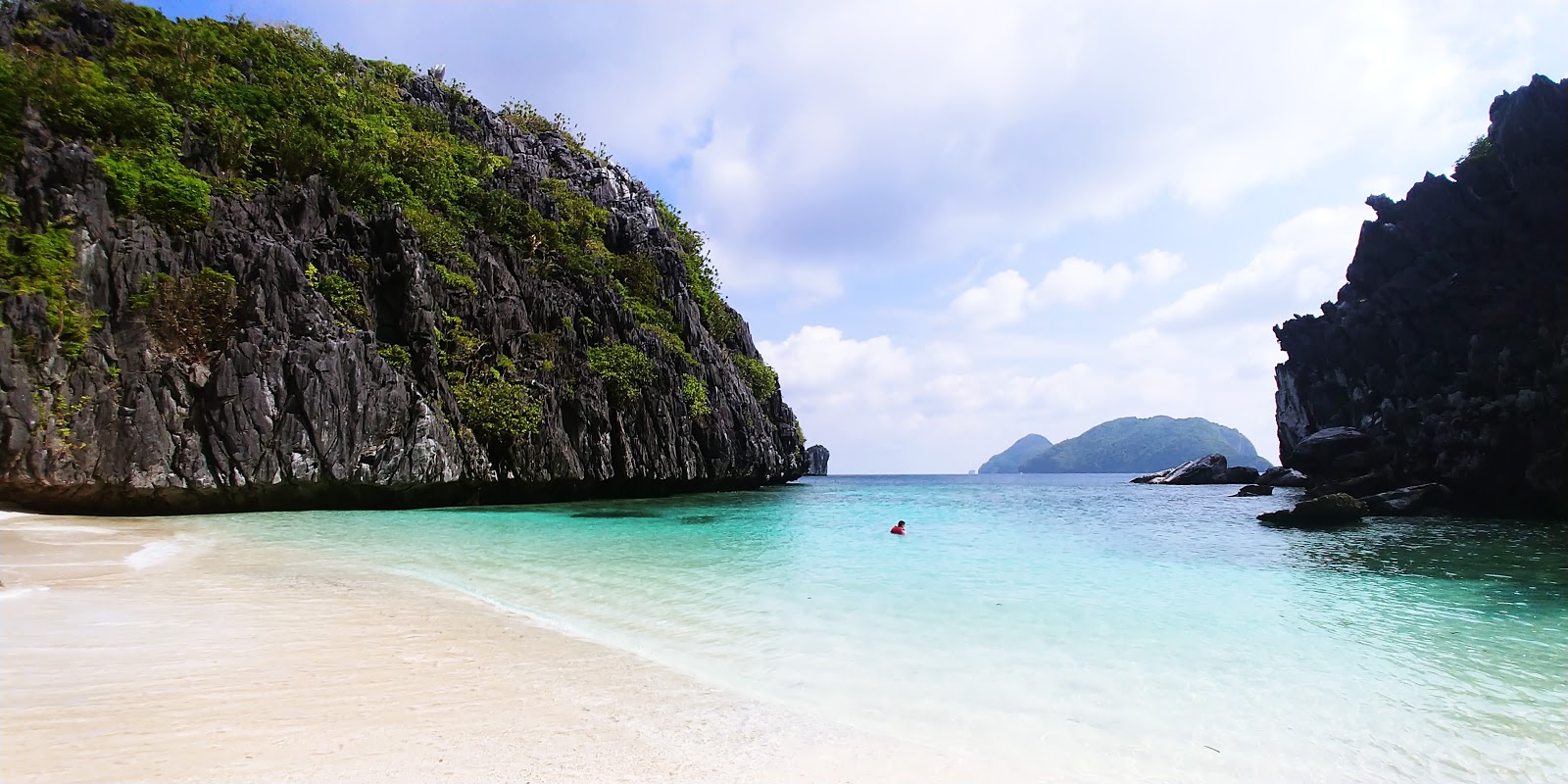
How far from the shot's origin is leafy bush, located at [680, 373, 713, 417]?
1528 inches

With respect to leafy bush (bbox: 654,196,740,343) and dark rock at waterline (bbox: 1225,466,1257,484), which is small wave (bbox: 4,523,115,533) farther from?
dark rock at waterline (bbox: 1225,466,1257,484)

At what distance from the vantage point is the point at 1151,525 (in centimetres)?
2438

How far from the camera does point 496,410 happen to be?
26.9 meters

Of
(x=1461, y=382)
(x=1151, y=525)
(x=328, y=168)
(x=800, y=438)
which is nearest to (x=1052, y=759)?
(x=1151, y=525)

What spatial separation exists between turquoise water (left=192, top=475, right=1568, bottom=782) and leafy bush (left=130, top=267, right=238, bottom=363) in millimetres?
6021

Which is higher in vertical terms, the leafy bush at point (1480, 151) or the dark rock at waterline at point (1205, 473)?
the leafy bush at point (1480, 151)

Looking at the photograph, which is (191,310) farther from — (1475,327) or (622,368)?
(1475,327)

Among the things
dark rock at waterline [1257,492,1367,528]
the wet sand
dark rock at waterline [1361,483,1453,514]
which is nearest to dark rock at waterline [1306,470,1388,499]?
dark rock at waterline [1361,483,1453,514]

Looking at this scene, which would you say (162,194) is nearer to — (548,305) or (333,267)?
(333,267)

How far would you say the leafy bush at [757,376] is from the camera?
2005 inches

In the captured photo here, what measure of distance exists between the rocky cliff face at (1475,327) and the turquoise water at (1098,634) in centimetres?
1535

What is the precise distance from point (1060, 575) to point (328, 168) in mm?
32776

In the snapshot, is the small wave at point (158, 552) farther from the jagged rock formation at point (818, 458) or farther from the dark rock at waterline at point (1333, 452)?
the jagged rock formation at point (818, 458)

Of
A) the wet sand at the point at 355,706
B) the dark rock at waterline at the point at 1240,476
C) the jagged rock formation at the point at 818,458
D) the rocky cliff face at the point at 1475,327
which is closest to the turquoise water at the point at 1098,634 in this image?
the wet sand at the point at 355,706
